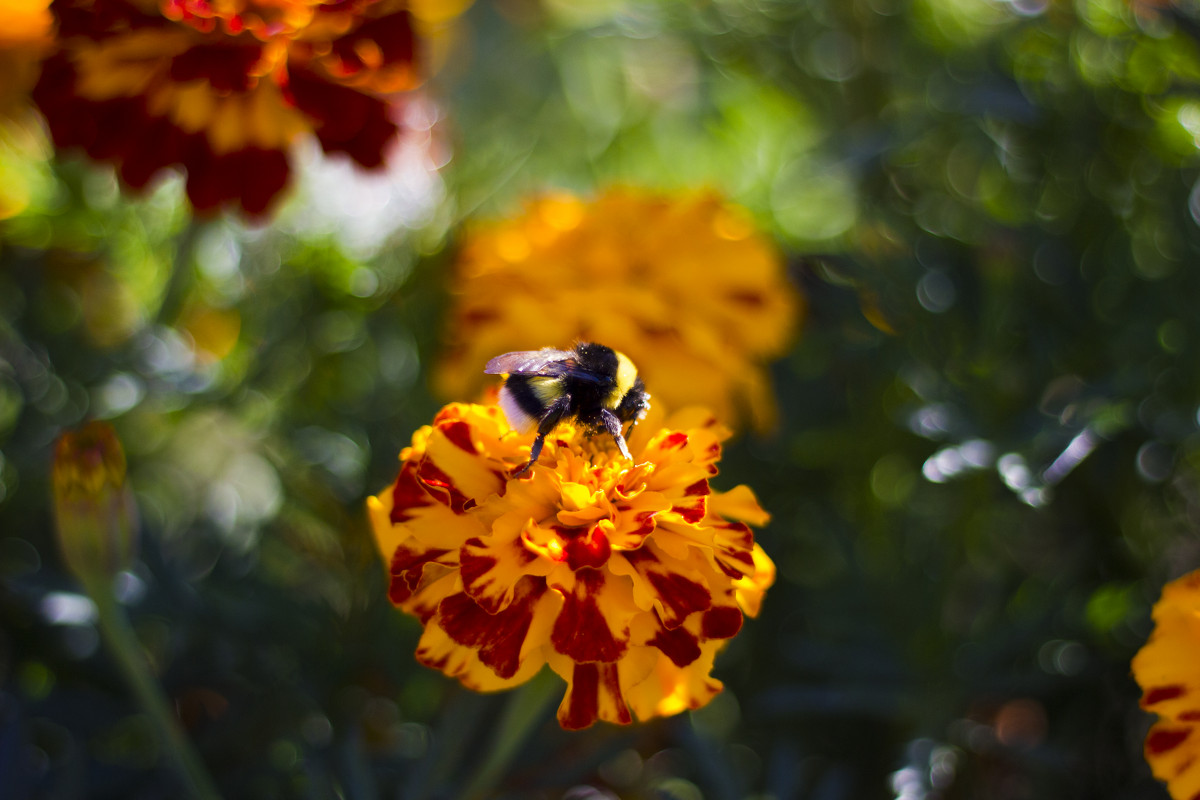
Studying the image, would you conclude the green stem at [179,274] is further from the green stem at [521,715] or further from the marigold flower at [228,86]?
the green stem at [521,715]

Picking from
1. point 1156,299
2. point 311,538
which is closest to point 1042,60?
point 1156,299

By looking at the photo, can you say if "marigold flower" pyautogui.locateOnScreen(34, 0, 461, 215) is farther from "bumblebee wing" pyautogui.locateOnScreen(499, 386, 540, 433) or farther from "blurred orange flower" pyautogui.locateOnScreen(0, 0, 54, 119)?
"bumblebee wing" pyautogui.locateOnScreen(499, 386, 540, 433)

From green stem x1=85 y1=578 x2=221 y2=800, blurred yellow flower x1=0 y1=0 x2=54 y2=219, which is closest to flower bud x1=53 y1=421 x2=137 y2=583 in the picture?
green stem x1=85 y1=578 x2=221 y2=800

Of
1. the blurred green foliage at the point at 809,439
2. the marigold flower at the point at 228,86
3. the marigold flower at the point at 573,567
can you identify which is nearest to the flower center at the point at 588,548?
the marigold flower at the point at 573,567

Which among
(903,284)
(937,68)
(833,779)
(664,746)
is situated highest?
(937,68)

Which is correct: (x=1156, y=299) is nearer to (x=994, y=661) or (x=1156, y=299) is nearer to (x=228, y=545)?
(x=994, y=661)
